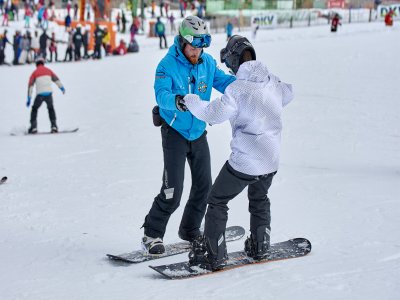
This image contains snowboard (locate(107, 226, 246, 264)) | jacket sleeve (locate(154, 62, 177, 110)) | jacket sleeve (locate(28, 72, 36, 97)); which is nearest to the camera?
jacket sleeve (locate(154, 62, 177, 110))

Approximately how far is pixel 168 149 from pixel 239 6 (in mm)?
40655

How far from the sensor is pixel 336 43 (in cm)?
2955

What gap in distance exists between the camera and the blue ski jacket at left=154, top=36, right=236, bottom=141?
4.64m

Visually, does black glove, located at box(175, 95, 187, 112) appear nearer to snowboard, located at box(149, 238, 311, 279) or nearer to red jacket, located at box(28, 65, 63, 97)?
snowboard, located at box(149, 238, 311, 279)

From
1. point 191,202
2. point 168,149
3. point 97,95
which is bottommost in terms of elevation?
point 97,95

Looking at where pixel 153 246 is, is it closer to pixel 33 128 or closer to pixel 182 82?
pixel 182 82

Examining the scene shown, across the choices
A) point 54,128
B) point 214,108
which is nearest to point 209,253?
point 214,108

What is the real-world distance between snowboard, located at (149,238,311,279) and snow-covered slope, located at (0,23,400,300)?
0.08 m

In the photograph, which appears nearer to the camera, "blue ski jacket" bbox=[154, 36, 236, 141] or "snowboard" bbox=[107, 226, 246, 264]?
"blue ski jacket" bbox=[154, 36, 236, 141]

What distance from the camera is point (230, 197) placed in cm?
452

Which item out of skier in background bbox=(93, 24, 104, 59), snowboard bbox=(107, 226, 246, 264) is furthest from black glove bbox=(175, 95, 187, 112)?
skier in background bbox=(93, 24, 104, 59)

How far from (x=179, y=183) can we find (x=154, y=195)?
97.5 inches

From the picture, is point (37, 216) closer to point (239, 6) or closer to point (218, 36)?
point (218, 36)

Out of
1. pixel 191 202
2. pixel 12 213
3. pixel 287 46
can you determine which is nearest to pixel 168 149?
pixel 191 202
